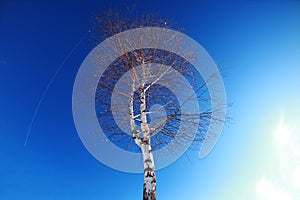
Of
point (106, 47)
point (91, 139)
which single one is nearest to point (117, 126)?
point (91, 139)

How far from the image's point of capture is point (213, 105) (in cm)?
590

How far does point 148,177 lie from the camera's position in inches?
181

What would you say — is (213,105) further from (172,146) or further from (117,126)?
(117,126)

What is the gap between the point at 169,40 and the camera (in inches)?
281

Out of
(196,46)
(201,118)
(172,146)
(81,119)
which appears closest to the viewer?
(201,118)

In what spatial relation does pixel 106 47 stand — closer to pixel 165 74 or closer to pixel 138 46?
pixel 138 46

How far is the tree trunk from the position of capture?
4.36 m

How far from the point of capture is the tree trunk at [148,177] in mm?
4355

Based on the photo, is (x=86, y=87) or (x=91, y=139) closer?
(x=91, y=139)

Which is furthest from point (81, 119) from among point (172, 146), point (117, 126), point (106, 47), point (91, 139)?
point (172, 146)

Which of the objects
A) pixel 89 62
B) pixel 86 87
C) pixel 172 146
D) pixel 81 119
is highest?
pixel 89 62

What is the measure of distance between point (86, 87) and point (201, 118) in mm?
4070

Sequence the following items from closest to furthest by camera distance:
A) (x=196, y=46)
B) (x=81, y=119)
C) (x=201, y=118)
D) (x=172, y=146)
→ (x=201, y=118), (x=172, y=146), (x=81, y=119), (x=196, y=46)

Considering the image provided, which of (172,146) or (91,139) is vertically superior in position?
(91,139)
